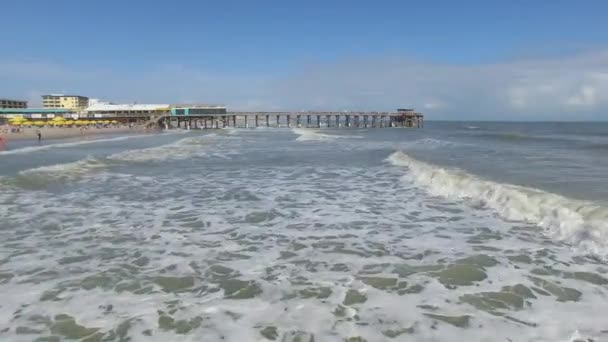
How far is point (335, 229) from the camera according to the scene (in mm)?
7469

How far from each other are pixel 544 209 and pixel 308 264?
5047 mm

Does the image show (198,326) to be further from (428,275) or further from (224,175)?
(224,175)

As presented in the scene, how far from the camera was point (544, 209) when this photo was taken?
8.10 m

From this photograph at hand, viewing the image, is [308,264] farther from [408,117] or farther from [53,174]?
[408,117]

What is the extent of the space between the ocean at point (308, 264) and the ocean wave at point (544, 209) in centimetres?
3

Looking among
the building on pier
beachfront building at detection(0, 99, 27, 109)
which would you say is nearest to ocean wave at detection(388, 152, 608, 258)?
the building on pier

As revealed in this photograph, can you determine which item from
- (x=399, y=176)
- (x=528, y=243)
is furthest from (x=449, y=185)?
(x=528, y=243)

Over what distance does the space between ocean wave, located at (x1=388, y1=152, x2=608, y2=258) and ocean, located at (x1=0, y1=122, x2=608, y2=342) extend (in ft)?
0.11

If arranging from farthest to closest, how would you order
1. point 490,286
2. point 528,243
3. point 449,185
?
1. point 449,185
2. point 528,243
3. point 490,286

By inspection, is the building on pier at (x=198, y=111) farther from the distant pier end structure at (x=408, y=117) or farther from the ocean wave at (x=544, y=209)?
the ocean wave at (x=544, y=209)

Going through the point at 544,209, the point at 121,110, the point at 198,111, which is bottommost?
the point at 544,209

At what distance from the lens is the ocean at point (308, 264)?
394 centimetres

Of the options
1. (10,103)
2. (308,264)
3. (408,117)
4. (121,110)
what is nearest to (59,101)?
(10,103)

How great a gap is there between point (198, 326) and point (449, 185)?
29.9 ft
